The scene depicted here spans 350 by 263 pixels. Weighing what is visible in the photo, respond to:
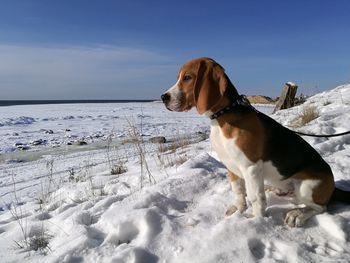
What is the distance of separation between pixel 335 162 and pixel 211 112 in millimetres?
2393

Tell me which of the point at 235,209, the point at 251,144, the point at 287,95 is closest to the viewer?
the point at 251,144

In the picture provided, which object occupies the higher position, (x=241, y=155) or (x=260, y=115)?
(x=260, y=115)

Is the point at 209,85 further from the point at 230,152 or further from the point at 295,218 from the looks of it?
the point at 295,218

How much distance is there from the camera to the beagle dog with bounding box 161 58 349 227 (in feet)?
10.5

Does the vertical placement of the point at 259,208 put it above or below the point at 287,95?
below

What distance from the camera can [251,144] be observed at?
3168 millimetres

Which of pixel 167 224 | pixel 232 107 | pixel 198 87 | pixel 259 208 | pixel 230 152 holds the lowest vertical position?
pixel 167 224

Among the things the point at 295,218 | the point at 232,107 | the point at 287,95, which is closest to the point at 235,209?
the point at 295,218

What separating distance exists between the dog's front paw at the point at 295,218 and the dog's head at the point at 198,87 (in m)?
1.15

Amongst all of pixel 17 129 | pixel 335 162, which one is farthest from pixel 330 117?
pixel 17 129

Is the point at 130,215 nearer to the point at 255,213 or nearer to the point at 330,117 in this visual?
the point at 255,213

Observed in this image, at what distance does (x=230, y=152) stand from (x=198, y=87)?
61cm

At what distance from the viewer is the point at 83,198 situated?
477 cm

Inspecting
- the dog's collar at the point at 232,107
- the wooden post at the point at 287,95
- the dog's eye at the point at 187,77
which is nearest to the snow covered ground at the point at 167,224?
the dog's collar at the point at 232,107
